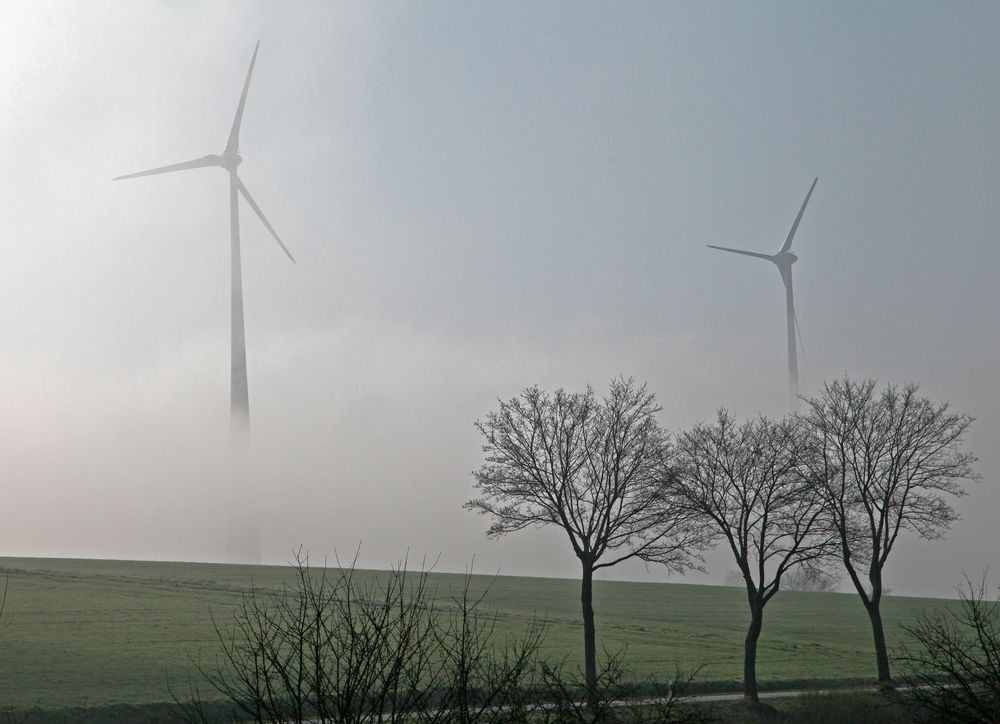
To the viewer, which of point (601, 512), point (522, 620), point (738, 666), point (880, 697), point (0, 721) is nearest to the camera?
point (0, 721)

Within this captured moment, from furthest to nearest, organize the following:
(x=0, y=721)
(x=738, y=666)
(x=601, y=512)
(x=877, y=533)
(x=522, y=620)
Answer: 1. (x=522, y=620)
2. (x=738, y=666)
3. (x=877, y=533)
4. (x=601, y=512)
5. (x=0, y=721)

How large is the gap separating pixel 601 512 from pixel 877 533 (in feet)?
51.2

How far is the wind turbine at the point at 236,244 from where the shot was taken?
101312 millimetres

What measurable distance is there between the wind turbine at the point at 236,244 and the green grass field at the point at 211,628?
1909 centimetres

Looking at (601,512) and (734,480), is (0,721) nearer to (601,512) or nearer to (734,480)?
(601,512)

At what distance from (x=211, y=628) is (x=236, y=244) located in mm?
48696

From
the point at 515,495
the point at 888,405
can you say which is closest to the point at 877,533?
the point at 888,405

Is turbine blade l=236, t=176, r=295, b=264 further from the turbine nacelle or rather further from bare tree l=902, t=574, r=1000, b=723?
bare tree l=902, t=574, r=1000, b=723

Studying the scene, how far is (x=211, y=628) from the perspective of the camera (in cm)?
6247

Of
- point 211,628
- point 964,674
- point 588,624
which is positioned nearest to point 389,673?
Result: point 964,674

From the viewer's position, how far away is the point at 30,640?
172 ft

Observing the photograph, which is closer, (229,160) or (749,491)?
(749,491)

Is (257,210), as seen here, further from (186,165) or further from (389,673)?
(389,673)

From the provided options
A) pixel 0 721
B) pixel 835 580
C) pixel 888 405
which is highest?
pixel 888 405
